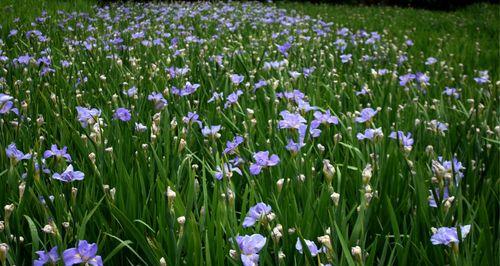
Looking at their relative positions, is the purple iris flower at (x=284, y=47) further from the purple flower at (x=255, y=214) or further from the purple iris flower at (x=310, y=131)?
the purple flower at (x=255, y=214)

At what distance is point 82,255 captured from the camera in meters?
1.06

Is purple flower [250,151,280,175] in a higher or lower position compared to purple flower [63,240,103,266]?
higher

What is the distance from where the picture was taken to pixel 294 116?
1.70 meters

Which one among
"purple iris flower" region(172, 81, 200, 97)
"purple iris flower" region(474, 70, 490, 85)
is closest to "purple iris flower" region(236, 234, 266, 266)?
"purple iris flower" region(172, 81, 200, 97)

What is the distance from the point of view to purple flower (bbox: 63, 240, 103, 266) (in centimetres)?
105

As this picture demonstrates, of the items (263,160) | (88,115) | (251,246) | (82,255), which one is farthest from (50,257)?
(88,115)

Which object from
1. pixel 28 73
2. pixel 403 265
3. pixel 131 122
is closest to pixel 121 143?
pixel 131 122

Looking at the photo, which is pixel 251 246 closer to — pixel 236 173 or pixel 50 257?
pixel 50 257

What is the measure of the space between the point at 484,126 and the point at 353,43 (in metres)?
2.70

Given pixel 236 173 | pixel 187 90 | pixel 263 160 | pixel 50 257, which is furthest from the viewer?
pixel 187 90

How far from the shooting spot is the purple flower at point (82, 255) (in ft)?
3.44

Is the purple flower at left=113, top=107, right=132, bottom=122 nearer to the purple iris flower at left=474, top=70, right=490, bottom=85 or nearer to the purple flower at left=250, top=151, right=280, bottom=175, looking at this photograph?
the purple flower at left=250, top=151, right=280, bottom=175

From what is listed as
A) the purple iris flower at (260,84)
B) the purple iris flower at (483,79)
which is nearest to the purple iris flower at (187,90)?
the purple iris flower at (260,84)

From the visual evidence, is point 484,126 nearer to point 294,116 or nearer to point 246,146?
point 294,116
